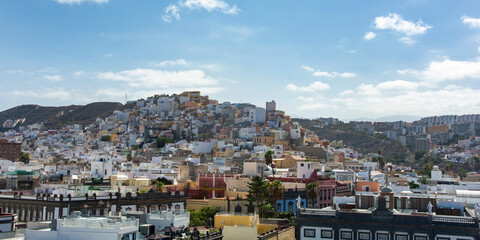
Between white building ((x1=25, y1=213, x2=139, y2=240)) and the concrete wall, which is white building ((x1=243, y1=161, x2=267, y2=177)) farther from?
white building ((x1=25, y1=213, x2=139, y2=240))

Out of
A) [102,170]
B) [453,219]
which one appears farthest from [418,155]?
[453,219]

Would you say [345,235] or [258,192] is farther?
[258,192]

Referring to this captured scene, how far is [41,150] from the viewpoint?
15612cm

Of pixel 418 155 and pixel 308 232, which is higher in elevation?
pixel 418 155

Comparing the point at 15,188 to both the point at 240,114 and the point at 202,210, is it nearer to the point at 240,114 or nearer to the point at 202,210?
the point at 202,210

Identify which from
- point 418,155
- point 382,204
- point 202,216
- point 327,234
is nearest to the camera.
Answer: point 382,204

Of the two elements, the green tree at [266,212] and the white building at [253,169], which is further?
the white building at [253,169]

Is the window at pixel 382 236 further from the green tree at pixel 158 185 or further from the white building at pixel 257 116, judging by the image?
the white building at pixel 257 116

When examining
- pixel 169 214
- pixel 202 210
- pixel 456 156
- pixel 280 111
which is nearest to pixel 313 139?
pixel 280 111

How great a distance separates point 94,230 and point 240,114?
134m

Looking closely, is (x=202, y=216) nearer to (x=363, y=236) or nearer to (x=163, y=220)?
(x=163, y=220)

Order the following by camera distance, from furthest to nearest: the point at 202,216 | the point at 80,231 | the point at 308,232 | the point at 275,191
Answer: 1. the point at 275,191
2. the point at 202,216
3. the point at 308,232
4. the point at 80,231

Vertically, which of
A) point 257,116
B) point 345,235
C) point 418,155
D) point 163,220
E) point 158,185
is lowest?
point 345,235

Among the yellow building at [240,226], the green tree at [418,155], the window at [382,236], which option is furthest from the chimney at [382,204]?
the green tree at [418,155]
